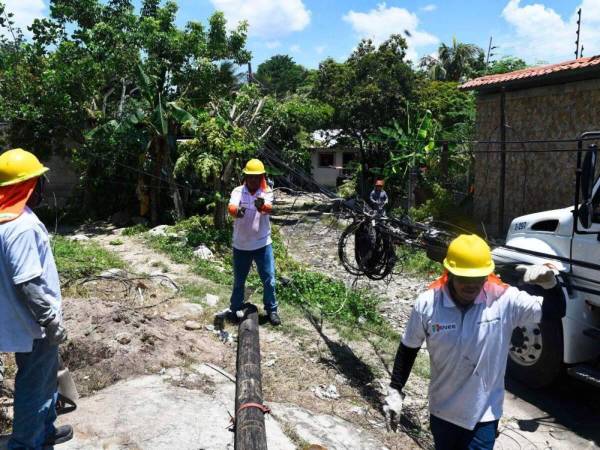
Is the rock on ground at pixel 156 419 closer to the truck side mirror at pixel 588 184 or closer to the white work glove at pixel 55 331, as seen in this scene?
the white work glove at pixel 55 331

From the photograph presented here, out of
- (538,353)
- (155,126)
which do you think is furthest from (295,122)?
(538,353)

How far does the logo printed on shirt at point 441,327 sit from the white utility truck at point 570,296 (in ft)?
6.00

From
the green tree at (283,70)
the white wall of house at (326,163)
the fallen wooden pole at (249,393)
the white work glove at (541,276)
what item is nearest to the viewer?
the white work glove at (541,276)

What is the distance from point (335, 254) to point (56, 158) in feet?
33.9

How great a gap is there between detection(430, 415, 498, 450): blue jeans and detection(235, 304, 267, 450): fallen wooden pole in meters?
1.15

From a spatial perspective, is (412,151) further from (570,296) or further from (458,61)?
(458,61)

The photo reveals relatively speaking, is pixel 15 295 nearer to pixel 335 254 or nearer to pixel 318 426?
pixel 318 426

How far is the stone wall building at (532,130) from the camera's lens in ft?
38.5

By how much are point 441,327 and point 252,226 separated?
317cm

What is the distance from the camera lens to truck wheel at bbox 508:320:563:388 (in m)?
4.91

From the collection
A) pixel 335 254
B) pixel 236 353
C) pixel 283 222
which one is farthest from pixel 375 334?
pixel 283 222

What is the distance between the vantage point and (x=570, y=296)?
484cm

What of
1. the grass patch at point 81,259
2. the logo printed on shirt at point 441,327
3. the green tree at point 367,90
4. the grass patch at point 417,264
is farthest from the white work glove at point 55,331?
the green tree at point 367,90

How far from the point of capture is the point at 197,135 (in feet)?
41.5
